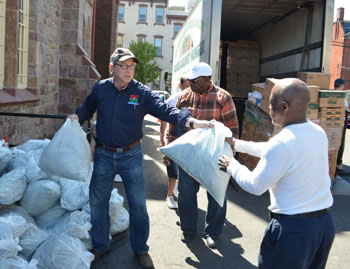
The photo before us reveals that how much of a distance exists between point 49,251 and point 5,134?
11.6ft

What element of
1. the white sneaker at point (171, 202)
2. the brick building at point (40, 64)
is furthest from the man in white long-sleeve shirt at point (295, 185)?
the brick building at point (40, 64)

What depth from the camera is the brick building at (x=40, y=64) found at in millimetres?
6145

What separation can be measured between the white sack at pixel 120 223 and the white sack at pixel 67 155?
93 centimetres

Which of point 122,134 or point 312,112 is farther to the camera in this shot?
point 312,112

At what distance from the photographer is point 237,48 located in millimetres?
9711

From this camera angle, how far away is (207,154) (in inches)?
119

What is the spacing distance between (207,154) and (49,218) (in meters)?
1.70

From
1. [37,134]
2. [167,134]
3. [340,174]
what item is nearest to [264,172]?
[167,134]

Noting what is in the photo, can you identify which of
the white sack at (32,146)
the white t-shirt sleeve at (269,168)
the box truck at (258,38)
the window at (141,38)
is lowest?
the white sack at (32,146)

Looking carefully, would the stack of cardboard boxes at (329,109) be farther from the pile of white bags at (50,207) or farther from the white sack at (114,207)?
the pile of white bags at (50,207)

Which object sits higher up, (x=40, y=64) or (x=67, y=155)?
(x=40, y=64)

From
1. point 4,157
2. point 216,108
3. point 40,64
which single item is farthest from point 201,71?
point 40,64

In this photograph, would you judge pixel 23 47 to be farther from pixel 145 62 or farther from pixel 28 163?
pixel 145 62

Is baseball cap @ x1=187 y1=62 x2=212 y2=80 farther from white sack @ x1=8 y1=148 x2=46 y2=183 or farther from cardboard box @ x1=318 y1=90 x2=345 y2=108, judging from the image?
cardboard box @ x1=318 y1=90 x2=345 y2=108
